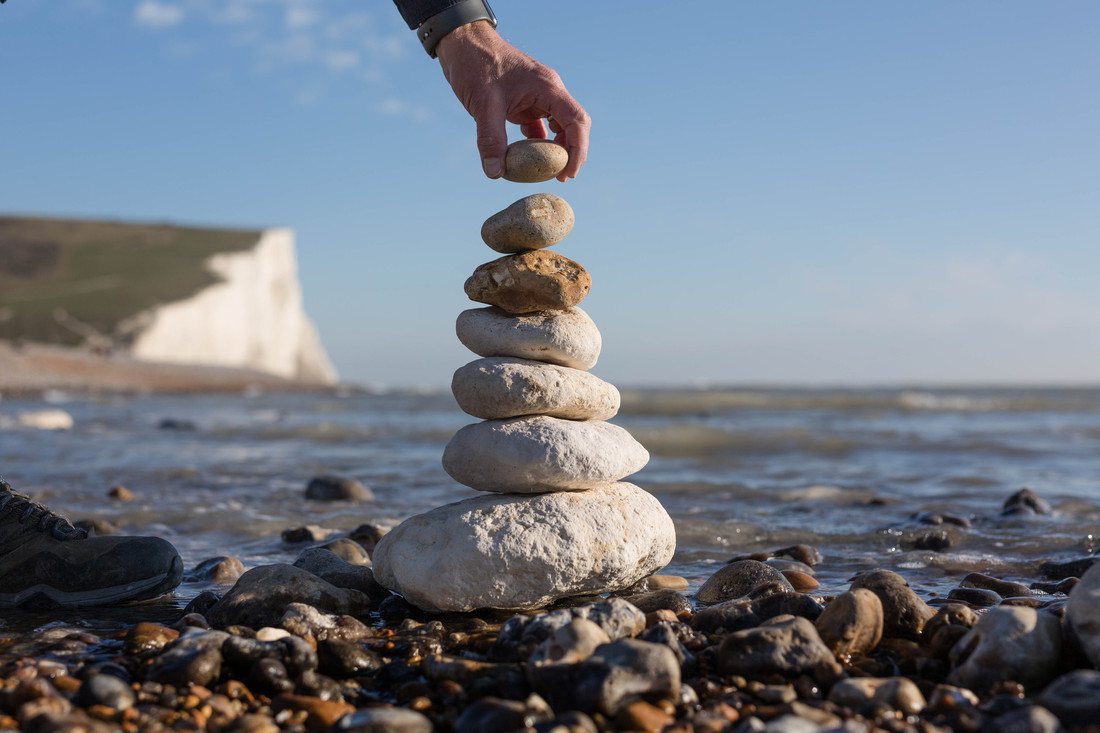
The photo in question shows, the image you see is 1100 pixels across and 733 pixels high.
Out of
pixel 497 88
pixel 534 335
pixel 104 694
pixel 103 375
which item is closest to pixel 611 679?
pixel 104 694

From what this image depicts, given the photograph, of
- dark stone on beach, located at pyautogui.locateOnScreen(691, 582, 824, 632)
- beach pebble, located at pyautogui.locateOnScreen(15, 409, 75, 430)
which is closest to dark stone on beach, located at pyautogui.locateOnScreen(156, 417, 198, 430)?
beach pebble, located at pyautogui.locateOnScreen(15, 409, 75, 430)

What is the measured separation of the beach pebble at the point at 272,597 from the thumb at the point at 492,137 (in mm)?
1923

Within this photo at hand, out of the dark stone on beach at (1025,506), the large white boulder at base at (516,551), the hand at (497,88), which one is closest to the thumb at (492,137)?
the hand at (497,88)

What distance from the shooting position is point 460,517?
360cm

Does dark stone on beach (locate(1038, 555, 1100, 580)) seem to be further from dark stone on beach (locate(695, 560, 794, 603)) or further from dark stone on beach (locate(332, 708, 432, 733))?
dark stone on beach (locate(332, 708, 432, 733))

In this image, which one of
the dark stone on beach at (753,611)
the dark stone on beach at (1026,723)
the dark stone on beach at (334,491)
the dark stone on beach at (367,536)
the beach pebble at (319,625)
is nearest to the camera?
the dark stone on beach at (1026,723)

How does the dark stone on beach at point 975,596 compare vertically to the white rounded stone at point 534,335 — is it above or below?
below

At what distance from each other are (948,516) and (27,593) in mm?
5735

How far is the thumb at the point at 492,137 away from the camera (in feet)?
12.0

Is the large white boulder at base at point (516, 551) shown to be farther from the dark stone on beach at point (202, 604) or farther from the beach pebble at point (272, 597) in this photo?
the dark stone on beach at point (202, 604)

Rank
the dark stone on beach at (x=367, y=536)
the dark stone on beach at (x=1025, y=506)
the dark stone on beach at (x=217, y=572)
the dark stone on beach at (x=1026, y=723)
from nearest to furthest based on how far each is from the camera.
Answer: the dark stone on beach at (x=1026, y=723) < the dark stone on beach at (x=217, y=572) < the dark stone on beach at (x=367, y=536) < the dark stone on beach at (x=1025, y=506)

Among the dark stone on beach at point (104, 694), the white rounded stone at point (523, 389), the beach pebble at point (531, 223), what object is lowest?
the dark stone on beach at point (104, 694)

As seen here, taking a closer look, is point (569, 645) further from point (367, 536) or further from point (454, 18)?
point (367, 536)

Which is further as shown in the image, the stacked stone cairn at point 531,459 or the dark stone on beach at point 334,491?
the dark stone on beach at point 334,491
